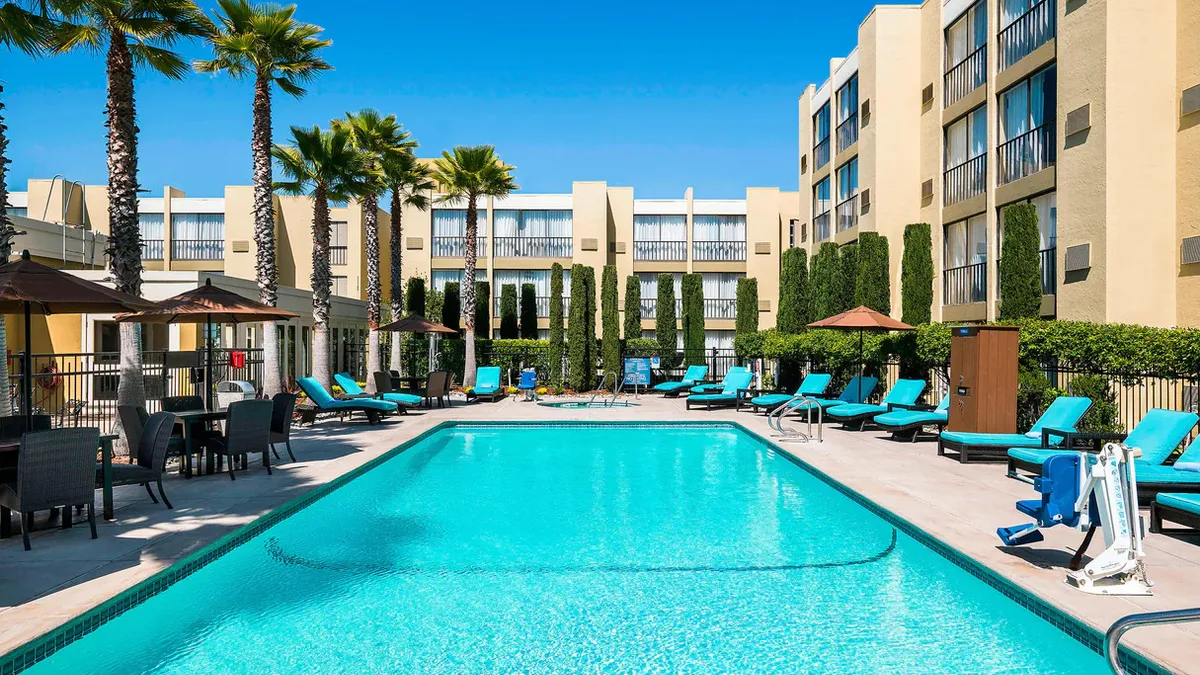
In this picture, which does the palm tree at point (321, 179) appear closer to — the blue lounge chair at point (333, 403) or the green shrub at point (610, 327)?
the blue lounge chair at point (333, 403)

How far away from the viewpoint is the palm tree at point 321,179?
1955 cm

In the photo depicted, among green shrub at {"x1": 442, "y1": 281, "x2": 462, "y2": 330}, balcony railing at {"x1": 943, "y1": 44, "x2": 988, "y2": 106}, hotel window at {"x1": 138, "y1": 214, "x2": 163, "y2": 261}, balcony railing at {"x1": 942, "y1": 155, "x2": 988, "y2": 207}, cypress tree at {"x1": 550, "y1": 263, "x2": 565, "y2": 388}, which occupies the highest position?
balcony railing at {"x1": 943, "y1": 44, "x2": 988, "y2": 106}

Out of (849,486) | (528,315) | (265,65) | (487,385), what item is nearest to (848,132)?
(528,315)

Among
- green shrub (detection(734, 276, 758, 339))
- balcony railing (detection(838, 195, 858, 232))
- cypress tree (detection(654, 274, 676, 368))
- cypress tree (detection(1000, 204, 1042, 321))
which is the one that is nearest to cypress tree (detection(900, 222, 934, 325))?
cypress tree (detection(1000, 204, 1042, 321))

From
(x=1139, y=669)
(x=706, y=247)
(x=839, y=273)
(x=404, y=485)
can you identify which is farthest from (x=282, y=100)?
(x=706, y=247)

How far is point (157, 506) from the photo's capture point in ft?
25.5

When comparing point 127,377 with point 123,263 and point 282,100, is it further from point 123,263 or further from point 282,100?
point 282,100

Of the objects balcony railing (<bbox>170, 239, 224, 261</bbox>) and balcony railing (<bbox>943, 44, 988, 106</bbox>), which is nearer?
balcony railing (<bbox>943, 44, 988, 106</bbox>)

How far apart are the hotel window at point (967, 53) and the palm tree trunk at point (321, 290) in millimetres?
16268

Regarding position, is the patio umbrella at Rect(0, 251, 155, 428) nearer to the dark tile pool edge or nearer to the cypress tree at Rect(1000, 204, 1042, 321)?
the dark tile pool edge

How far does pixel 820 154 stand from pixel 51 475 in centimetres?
2768

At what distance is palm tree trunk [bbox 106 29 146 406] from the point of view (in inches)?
432

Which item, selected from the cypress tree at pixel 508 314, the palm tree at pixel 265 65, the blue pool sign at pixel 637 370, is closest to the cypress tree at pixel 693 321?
the blue pool sign at pixel 637 370

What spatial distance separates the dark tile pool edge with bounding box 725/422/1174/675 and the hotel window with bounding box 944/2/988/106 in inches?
604
